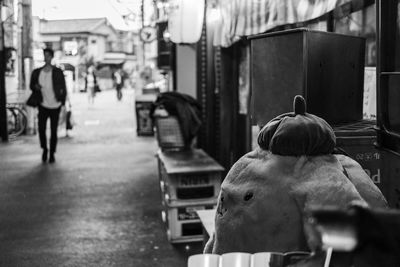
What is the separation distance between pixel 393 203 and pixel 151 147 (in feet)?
44.1

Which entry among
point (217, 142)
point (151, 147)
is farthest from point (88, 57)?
point (217, 142)

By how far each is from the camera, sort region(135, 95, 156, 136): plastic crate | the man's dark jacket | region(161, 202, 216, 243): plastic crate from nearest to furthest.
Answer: region(161, 202, 216, 243): plastic crate, the man's dark jacket, region(135, 95, 156, 136): plastic crate

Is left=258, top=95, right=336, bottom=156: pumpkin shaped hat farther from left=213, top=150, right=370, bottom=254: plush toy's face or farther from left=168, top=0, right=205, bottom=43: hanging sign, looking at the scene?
left=168, top=0, right=205, bottom=43: hanging sign

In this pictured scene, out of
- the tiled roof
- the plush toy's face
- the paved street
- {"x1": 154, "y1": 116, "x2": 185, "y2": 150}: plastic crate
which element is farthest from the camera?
the tiled roof

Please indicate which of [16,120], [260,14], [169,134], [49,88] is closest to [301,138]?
[260,14]

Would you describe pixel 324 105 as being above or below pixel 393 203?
above

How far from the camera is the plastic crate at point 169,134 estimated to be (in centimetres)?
920

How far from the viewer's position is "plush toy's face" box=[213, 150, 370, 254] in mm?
2223

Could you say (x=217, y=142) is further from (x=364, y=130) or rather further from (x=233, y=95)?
(x=364, y=130)

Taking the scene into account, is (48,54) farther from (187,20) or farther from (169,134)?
(169,134)

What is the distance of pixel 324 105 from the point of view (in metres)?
3.40

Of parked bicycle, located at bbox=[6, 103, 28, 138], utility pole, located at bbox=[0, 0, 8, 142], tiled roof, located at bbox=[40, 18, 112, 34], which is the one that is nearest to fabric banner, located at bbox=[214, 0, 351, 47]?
utility pole, located at bbox=[0, 0, 8, 142]

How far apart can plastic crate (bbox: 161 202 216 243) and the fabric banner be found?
7.19 ft

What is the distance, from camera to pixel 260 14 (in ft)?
19.1
